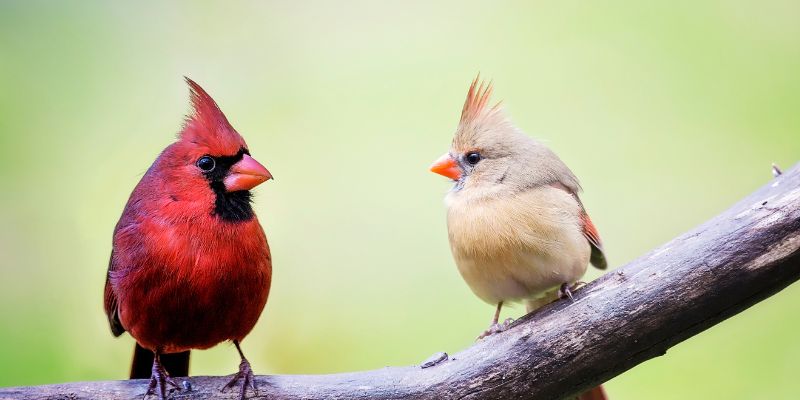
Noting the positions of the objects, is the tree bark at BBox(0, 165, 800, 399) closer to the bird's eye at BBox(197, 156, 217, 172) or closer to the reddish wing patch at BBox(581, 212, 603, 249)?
the reddish wing patch at BBox(581, 212, 603, 249)

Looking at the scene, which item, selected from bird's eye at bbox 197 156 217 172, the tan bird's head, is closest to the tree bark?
the tan bird's head

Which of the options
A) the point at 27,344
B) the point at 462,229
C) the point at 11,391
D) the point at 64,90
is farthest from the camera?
the point at 64,90

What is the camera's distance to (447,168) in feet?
9.10

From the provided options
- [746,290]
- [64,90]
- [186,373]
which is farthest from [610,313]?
[64,90]

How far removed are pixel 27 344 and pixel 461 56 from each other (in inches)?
80.8

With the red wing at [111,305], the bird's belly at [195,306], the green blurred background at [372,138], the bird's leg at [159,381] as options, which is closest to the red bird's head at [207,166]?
the bird's belly at [195,306]

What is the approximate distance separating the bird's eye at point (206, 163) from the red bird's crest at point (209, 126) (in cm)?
3

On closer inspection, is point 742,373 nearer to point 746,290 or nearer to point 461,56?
point 746,290

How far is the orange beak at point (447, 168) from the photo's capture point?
9.06 feet

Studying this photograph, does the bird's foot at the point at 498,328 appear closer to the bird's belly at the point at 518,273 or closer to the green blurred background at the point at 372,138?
the bird's belly at the point at 518,273

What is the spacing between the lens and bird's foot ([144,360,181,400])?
2.33 m

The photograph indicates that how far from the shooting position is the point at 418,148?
361 centimetres

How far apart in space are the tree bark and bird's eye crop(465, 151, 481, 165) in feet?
1.92

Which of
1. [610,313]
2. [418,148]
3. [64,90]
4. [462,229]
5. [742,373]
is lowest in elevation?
[742,373]
